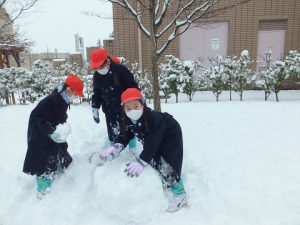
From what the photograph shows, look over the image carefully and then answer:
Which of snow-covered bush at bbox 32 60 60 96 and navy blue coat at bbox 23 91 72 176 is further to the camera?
snow-covered bush at bbox 32 60 60 96

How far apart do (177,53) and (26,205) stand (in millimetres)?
7093

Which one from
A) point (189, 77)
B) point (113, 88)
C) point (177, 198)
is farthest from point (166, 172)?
point (189, 77)

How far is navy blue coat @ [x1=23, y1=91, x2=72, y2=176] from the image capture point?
2.70 metres

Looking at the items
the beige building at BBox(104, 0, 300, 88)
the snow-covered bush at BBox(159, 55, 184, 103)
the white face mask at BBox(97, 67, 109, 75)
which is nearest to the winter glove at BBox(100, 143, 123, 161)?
the white face mask at BBox(97, 67, 109, 75)

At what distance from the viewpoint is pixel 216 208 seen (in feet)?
8.42

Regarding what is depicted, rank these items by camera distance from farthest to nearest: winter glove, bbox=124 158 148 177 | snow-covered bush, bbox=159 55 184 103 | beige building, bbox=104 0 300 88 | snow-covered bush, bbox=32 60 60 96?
1. beige building, bbox=104 0 300 88
2. snow-covered bush, bbox=32 60 60 96
3. snow-covered bush, bbox=159 55 184 103
4. winter glove, bbox=124 158 148 177

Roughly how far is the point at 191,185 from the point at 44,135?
1620 mm

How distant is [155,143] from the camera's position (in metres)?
2.47

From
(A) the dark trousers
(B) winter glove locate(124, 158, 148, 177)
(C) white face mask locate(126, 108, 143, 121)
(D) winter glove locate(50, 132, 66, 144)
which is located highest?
(C) white face mask locate(126, 108, 143, 121)

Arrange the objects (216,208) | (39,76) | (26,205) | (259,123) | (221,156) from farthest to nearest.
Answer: (39,76), (259,123), (221,156), (26,205), (216,208)

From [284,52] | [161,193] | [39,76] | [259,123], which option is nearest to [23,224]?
[161,193]

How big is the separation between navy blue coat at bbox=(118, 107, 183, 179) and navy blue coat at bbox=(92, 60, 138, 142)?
0.42 metres

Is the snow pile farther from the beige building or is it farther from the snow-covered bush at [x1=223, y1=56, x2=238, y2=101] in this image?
the beige building

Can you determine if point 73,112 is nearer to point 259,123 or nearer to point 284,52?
point 259,123
